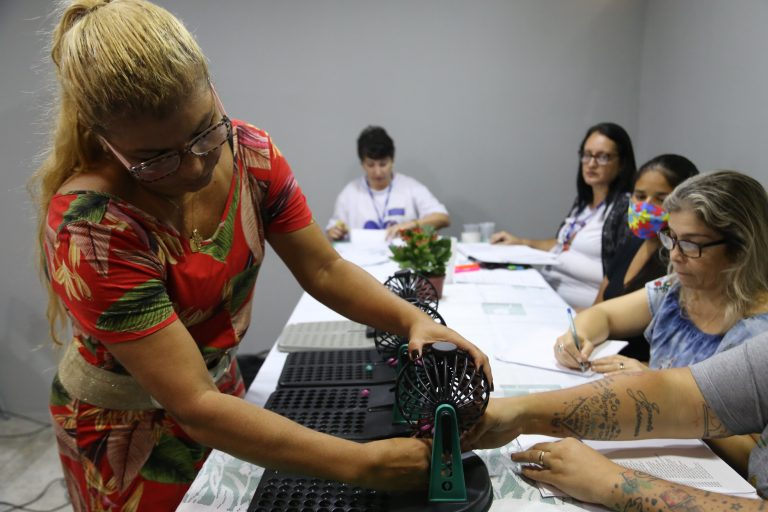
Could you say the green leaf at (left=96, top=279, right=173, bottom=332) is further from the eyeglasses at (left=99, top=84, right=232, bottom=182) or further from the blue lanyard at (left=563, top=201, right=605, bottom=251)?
the blue lanyard at (left=563, top=201, right=605, bottom=251)

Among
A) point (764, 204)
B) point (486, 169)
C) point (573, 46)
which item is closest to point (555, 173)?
point (486, 169)

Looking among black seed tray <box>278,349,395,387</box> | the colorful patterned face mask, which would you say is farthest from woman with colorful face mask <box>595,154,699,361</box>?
black seed tray <box>278,349,395,387</box>

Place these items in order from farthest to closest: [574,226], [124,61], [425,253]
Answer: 1. [574,226]
2. [425,253]
3. [124,61]

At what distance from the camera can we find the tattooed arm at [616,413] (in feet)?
3.65

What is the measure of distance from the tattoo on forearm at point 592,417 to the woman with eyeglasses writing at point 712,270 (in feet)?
1.05

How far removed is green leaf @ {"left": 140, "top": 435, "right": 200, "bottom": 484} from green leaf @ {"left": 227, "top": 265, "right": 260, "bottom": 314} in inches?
11.3

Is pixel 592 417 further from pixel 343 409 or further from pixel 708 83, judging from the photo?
pixel 708 83

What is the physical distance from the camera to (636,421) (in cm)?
113

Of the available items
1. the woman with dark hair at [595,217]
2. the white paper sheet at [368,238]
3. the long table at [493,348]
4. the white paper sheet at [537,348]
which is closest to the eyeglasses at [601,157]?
the woman with dark hair at [595,217]

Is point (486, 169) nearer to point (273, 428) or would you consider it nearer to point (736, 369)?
point (736, 369)

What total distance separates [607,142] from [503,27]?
1.47m

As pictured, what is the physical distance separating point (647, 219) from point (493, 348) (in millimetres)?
955

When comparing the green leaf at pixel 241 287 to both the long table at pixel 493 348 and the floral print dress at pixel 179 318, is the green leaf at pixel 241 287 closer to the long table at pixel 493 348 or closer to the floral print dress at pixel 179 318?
the floral print dress at pixel 179 318

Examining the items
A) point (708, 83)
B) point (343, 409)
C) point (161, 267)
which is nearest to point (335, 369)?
point (343, 409)
